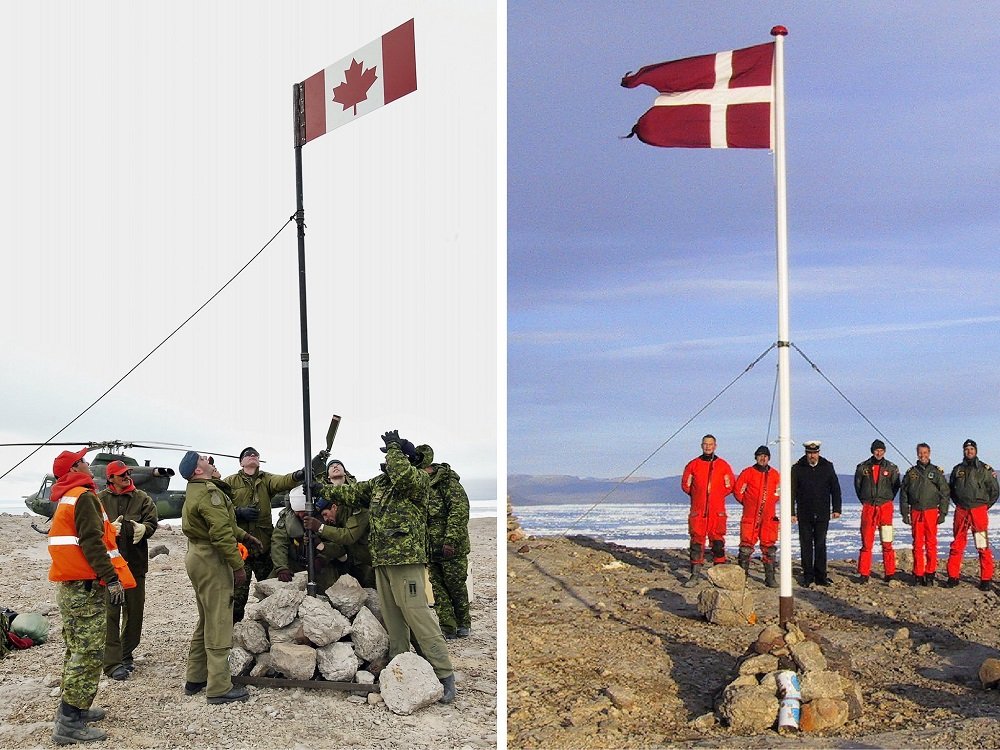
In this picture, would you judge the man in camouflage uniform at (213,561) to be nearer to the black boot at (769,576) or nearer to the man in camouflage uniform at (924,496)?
the black boot at (769,576)

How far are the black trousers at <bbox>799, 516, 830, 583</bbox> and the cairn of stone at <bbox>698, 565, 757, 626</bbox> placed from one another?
1.66 m

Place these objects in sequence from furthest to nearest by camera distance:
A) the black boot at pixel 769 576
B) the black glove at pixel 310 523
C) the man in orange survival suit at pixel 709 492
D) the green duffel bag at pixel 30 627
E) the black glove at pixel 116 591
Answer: the black boot at pixel 769 576, the man in orange survival suit at pixel 709 492, the green duffel bag at pixel 30 627, the black glove at pixel 310 523, the black glove at pixel 116 591

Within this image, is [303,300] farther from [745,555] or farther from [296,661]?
[745,555]

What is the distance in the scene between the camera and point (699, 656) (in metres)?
9.58

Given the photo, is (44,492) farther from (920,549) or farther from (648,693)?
(920,549)

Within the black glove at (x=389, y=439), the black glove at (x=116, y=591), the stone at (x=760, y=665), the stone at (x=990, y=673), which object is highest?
the black glove at (x=389, y=439)

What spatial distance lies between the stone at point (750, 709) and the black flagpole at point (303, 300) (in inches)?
126

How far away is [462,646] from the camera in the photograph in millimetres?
9062

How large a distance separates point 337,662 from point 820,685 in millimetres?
3529

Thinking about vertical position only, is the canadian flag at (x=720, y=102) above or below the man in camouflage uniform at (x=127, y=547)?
above

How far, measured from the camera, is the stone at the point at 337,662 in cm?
762

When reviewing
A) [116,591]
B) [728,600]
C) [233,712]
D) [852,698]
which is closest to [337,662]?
[233,712]

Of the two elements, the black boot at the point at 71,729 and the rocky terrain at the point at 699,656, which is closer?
the black boot at the point at 71,729

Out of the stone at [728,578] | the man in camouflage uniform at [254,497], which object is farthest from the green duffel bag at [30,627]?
the stone at [728,578]
